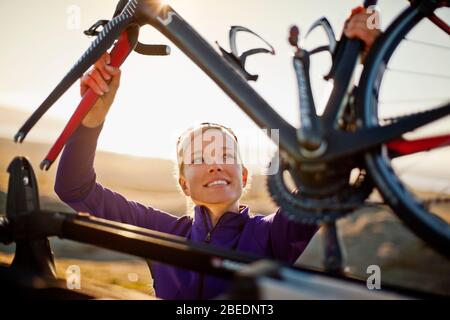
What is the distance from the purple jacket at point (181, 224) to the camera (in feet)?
6.52

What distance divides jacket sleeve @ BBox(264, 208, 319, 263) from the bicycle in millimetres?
427

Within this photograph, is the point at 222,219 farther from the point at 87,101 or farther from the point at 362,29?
the point at 362,29

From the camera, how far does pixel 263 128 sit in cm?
170

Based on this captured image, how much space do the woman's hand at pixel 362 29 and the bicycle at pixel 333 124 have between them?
0.10ft

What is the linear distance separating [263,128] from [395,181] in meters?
0.51

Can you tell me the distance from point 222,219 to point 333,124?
801 millimetres

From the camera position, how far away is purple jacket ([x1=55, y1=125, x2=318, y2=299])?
1986 mm

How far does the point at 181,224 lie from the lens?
243 cm
